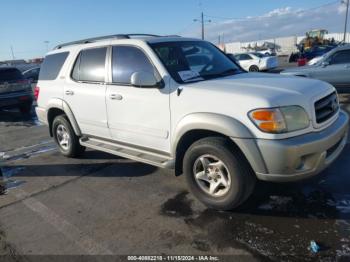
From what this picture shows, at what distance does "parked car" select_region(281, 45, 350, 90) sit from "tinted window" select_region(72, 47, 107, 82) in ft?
19.4

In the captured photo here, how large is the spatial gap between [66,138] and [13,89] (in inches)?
259

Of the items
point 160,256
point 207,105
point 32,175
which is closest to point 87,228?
point 160,256

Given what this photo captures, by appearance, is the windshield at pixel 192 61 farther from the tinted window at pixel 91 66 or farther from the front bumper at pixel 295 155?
the front bumper at pixel 295 155

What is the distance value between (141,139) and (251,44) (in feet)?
224

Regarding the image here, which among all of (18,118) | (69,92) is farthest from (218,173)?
(18,118)

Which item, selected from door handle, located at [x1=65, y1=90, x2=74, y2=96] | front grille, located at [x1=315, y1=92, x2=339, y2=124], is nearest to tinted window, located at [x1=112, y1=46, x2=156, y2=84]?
door handle, located at [x1=65, y1=90, x2=74, y2=96]

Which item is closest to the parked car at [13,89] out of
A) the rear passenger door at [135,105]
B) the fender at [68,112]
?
the fender at [68,112]

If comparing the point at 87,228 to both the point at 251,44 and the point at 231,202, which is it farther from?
the point at 251,44

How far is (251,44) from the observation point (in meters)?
68.7

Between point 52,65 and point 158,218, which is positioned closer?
point 158,218

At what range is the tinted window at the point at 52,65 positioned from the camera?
5.97 metres

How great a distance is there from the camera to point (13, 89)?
458 inches

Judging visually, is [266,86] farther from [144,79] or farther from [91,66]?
[91,66]

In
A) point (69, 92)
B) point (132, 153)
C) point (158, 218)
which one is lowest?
point (158, 218)
